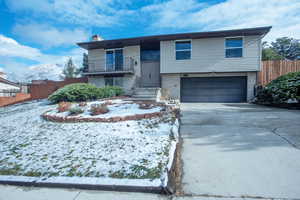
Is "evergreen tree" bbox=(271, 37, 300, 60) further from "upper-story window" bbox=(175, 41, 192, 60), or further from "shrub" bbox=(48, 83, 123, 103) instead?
"shrub" bbox=(48, 83, 123, 103)

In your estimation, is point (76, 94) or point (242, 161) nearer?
point (242, 161)

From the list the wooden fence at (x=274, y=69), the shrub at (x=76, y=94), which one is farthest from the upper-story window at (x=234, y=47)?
the shrub at (x=76, y=94)

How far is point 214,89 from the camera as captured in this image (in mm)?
11188

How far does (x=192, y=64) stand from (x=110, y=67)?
6325 mm

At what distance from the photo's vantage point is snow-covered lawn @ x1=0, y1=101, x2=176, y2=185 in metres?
2.45

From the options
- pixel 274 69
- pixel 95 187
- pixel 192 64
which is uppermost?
pixel 192 64

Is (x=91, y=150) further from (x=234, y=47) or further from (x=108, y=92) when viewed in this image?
(x=234, y=47)

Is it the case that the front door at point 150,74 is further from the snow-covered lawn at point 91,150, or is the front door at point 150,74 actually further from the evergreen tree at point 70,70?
the evergreen tree at point 70,70

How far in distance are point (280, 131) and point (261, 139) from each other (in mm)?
929

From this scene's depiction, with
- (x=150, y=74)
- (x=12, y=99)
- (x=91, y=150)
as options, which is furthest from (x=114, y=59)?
(x=91, y=150)

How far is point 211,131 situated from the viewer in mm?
4238

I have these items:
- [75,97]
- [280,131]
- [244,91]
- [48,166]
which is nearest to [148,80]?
[75,97]

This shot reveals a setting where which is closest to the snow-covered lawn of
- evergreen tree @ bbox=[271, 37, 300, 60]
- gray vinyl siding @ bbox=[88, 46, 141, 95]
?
gray vinyl siding @ bbox=[88, 46, 141, 95]

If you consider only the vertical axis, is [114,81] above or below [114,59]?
below
